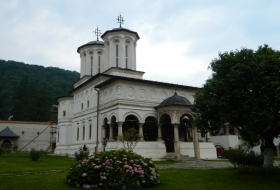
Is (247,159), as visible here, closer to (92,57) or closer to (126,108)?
(126,108)

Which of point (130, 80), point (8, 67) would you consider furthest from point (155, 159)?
point (8, 67)

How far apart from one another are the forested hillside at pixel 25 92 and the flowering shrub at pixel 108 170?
48.3 metres

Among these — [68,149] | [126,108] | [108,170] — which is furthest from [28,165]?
[68,149]

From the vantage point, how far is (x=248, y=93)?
959cm

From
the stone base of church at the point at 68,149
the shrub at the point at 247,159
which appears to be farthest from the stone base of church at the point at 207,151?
the stone base of church at the point at 68,149

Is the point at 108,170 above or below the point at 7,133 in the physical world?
below

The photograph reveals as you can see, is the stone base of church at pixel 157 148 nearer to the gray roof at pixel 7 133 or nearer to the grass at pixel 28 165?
the grass at pixel 28 165

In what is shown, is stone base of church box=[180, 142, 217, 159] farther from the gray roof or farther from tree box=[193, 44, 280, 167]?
the gray roof

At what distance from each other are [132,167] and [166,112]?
13.0 meters

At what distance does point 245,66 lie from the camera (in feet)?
31.3

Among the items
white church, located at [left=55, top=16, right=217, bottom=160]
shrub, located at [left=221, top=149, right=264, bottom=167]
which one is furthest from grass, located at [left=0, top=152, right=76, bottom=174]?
shrub, located at [left=221, top=149, right=264, bottom=167]

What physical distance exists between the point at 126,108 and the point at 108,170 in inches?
508

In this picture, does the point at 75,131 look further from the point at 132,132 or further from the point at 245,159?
the point at 245,159

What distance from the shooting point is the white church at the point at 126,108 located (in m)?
20.6
